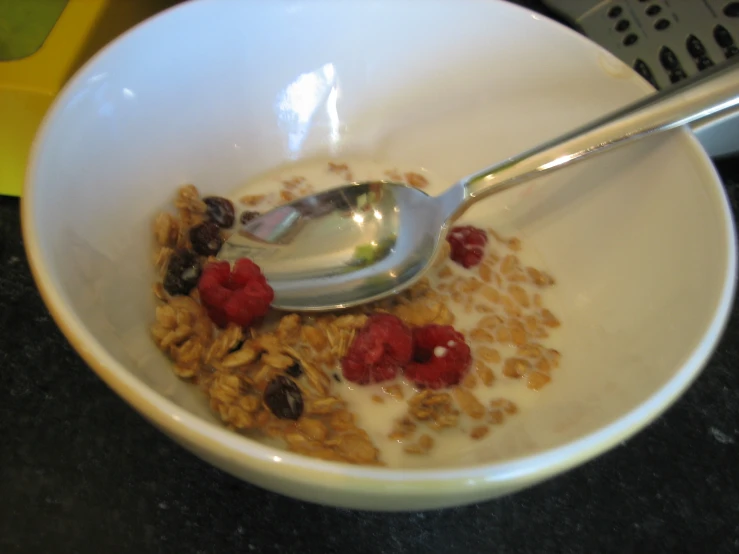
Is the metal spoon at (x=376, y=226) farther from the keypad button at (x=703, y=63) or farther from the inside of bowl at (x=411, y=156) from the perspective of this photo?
the keypad button at (x=703, y=63)

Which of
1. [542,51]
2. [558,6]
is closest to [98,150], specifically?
[542,51]

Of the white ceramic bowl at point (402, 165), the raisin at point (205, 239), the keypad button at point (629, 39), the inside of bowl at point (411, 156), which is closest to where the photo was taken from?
the white ceramic bowl at point (402, 165)

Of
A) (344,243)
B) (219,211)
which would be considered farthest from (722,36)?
(219,211)


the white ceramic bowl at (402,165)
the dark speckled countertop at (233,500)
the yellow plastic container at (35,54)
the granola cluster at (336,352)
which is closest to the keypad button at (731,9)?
the white ceramic bowl at (402,165)

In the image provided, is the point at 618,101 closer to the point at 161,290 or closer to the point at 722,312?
the point at 722,312

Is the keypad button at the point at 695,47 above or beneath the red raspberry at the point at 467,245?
above

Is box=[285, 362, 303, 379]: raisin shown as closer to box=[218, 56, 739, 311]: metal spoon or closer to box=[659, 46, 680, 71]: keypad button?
Result: box=[218, 56, 739, 311]: metal spoon

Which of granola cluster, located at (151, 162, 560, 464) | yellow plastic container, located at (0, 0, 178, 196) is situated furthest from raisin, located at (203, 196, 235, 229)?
Answer: yellow plastic container, located at (0, 0, 178, 196)
